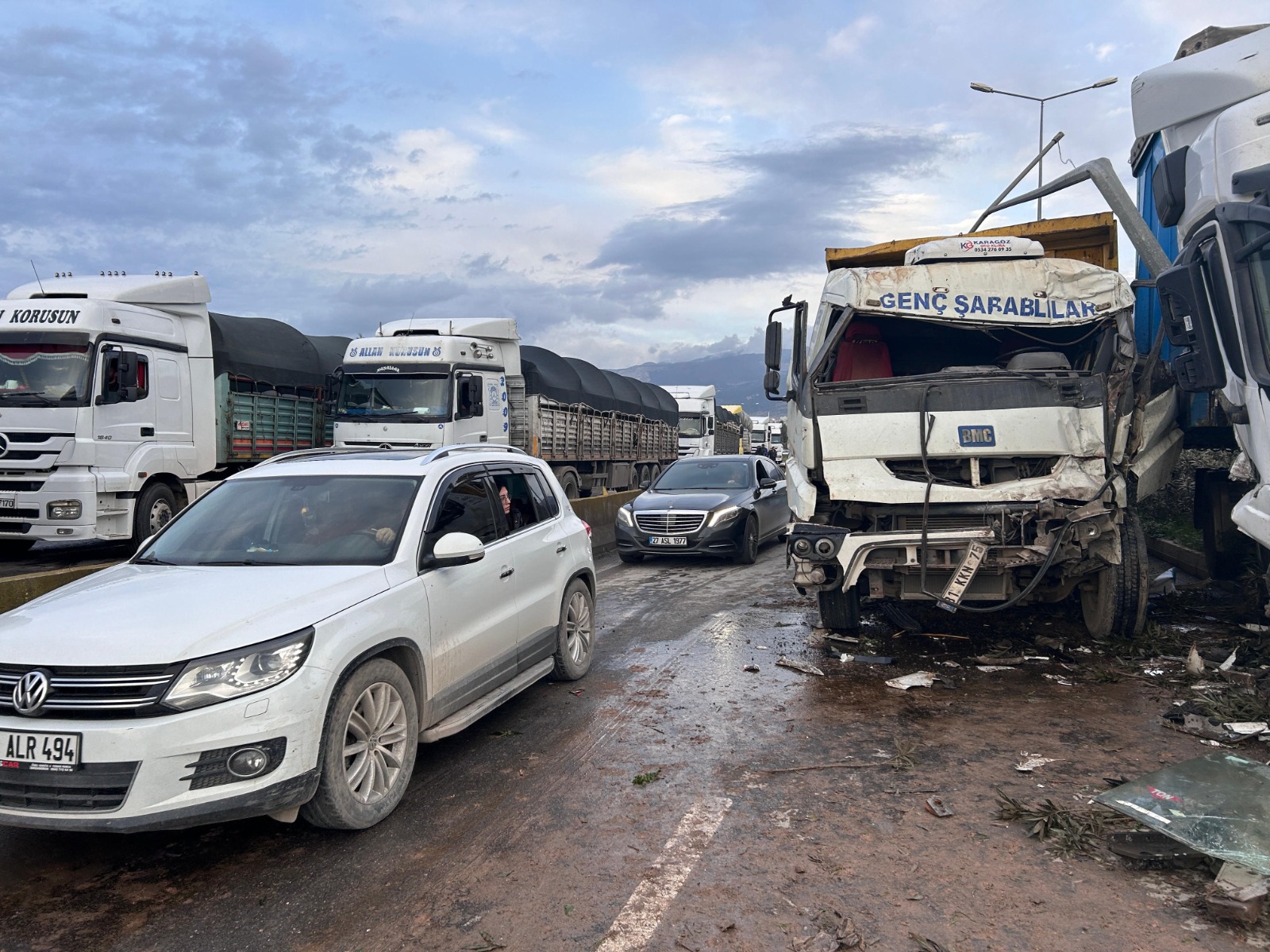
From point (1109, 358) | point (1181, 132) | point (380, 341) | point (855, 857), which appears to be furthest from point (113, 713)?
point (380, 341)

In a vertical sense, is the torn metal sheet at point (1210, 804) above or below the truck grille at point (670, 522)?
below

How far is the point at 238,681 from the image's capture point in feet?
11.7

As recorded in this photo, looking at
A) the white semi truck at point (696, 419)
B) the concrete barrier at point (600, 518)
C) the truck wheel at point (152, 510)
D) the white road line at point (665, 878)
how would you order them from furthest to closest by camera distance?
1. the white semi truck at point (696, 419)
2. the concrete barrier at point (600, 518)
3. the truck wheel at point (152, 510)
4. the white road line at point (665, 878)

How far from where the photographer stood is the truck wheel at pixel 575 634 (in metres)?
6.37

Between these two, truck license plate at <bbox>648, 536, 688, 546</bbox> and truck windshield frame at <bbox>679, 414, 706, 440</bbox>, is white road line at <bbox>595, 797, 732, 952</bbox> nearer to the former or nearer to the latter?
truck license plate at <bbox>648, 536, 688, 546</bbox>

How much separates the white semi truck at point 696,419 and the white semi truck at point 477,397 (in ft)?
31.7

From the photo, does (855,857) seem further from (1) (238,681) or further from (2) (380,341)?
(2) (380,341)

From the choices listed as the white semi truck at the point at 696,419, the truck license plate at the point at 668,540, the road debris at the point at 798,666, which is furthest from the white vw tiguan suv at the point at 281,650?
the white semi truck at the point at 696,419

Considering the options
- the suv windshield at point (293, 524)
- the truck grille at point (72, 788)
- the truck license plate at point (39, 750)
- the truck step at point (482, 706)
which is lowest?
the truck step at point (482, 706)

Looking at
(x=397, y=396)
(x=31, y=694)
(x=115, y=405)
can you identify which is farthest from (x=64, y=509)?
(x=31, y=694)

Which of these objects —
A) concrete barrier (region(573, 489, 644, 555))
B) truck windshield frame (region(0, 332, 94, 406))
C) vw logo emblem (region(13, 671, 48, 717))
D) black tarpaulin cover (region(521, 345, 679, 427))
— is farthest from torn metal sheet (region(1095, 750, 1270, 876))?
black tarpaulin cover (region(521, 345, 679, 427))

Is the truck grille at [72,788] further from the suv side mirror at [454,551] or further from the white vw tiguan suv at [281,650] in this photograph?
the suv side mirror at [454,551]

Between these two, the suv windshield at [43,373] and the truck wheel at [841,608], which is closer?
the truck wheel at [841,608]

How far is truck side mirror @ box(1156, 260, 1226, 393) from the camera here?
5.65m
